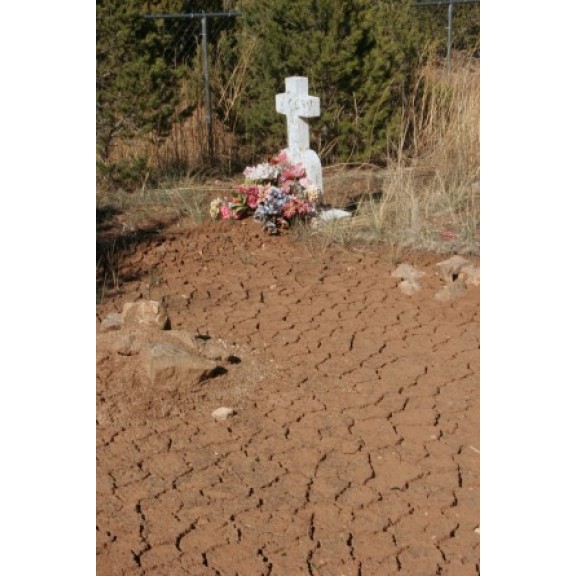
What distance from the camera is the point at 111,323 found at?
15.7 feet

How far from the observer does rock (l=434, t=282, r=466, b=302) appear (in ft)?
17.1

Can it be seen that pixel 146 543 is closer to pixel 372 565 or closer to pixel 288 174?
pixel 372 565

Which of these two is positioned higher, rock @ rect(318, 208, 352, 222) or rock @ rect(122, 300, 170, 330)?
rock @ rect(318, 208, 352, 222)

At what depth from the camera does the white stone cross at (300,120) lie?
666 centimetres

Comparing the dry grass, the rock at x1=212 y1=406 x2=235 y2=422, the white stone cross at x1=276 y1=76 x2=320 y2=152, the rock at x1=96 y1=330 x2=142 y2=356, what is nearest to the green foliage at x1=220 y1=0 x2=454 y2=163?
the dry grass

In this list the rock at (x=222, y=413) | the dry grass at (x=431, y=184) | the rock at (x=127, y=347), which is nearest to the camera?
the rock at (x=222, y=413)

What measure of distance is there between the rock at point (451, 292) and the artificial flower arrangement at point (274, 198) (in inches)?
54.3

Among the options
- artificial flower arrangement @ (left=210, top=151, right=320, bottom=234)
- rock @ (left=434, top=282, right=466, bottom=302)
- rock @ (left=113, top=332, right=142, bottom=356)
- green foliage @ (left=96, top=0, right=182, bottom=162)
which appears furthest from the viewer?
green foliage @ (left=96, top=0, right=182, bottom=162)

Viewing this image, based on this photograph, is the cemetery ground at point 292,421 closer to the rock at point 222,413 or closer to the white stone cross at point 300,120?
the rock at point 222,413

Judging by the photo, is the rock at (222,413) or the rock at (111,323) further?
the rock at (111,323)

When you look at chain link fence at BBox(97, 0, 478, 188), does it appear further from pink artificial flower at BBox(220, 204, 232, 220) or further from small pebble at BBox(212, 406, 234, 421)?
small pebble at BBox(212, 406, 234, 421)

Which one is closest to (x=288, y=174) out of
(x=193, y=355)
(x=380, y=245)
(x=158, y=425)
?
(x=380, y=245)

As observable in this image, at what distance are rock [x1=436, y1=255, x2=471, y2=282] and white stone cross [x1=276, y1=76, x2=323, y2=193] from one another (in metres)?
1.32

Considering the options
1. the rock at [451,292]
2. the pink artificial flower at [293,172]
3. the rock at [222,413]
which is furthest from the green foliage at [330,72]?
the rock at [222,413]
